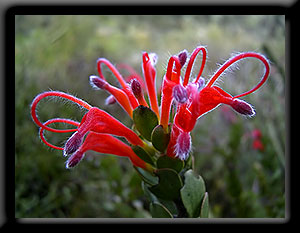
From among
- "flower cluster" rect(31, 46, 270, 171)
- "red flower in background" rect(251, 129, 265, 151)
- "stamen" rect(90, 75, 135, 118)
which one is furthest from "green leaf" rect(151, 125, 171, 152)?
"red flower in background" rect(251, 129, 265, 151)

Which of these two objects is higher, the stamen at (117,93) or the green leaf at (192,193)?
the stamen at (117,93)

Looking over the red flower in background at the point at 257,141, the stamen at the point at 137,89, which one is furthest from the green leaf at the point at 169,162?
the red flower in background at the point at 257,141

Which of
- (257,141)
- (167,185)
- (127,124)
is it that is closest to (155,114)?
(167,185)

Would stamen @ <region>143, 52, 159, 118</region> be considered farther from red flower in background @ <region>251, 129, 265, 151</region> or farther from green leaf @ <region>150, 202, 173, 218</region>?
red flower in background @ <region>251, 129, 265, 151</region>

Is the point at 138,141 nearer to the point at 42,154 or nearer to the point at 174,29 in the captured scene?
the point at 42,154

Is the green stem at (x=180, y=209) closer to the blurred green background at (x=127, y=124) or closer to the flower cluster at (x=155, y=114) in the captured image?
the flower cluster at (x=155, y=114)

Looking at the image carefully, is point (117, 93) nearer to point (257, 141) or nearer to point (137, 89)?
point (137, 89)
